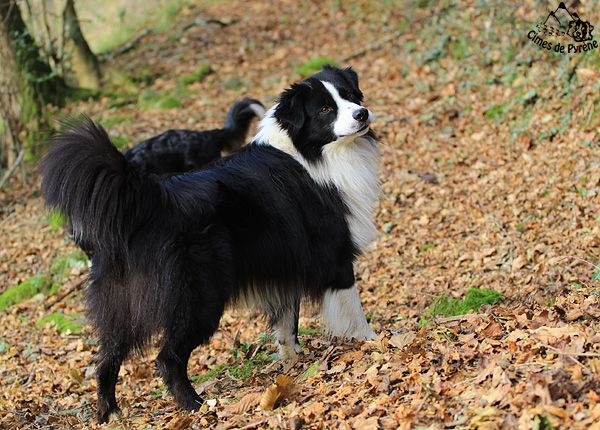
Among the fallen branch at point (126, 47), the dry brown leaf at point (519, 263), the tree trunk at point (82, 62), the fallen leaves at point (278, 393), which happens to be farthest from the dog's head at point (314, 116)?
the fallen branch at point (126, 47)

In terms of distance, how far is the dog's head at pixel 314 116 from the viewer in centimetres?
562

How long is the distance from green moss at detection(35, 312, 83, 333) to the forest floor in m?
0.03

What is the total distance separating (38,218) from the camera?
10.7 metres

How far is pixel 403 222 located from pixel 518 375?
4988 millimetres

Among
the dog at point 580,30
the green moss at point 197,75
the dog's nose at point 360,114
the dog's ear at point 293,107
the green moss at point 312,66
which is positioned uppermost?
the green moss at point 197,75

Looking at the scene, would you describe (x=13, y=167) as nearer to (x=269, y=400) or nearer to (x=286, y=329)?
(x=286, y=329)

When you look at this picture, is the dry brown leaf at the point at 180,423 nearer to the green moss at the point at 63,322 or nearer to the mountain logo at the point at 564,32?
the green moss at the point at 63,322

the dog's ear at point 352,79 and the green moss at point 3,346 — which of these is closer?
the dog's ear at point 352,79

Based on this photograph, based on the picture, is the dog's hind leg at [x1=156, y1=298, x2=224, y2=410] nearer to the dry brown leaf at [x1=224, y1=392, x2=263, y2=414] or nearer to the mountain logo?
the dry brown leaf at [x1=224, y1=392, x2=263, y2=414]

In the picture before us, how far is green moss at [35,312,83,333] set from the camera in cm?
766

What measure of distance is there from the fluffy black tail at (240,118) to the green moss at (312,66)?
5.10 metres

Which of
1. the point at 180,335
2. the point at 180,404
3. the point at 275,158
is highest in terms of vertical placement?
the point at 275,158

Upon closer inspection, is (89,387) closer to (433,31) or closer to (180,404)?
(180,404)

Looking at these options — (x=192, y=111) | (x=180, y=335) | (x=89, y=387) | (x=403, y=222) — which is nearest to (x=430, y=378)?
(x=180, y=335)
